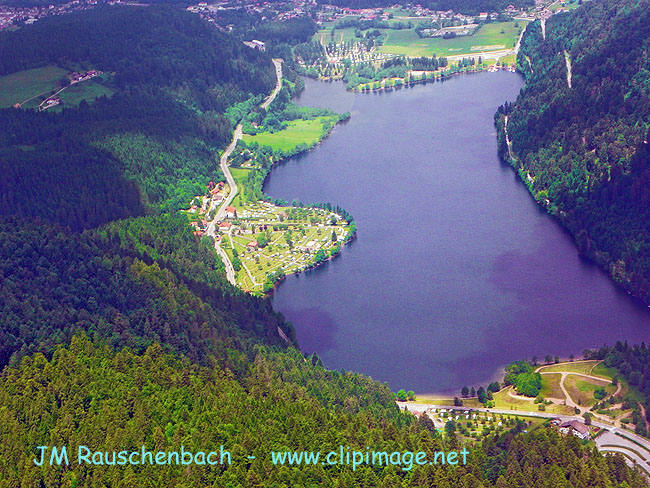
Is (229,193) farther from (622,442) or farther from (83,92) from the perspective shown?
(622,442)

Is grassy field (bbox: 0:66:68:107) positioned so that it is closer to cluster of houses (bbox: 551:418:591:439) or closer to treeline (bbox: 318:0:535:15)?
treeline (bbox: 318:0:535:15)

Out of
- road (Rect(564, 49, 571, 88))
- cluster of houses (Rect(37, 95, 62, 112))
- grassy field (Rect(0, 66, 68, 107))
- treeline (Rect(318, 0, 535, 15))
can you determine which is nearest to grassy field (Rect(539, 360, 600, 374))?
road (Rect(564, 49, 571, 88))

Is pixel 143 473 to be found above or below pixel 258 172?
above

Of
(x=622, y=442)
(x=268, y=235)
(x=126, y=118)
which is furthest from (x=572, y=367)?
(x=126, y=118)

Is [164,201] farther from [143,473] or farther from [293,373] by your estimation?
[143,473]

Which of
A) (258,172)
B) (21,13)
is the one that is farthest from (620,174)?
(21,13)

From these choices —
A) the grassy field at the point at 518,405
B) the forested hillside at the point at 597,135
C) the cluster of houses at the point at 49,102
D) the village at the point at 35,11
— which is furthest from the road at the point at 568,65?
the village at the point at 35,11
